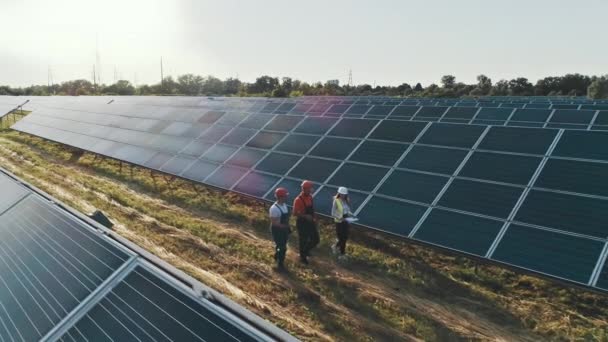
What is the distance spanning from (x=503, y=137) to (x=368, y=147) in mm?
3852

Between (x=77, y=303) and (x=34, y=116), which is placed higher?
(x=77, y=303)

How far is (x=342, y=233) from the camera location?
35.0 ft

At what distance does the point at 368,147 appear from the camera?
1293cm

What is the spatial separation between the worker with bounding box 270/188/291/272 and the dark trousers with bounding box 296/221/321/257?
20.8 inches

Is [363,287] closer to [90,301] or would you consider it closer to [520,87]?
[90,301]

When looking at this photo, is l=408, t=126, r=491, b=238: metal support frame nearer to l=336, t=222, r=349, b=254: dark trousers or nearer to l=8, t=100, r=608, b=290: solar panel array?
l=8, t=100, r=608, b=290: solar panel array

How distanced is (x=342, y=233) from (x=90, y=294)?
7.21m

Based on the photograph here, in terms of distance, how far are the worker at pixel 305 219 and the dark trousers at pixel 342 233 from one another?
61 centimetres

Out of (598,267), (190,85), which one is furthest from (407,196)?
(190,85)

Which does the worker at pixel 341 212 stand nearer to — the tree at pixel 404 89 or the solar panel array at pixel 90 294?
the solar panel array at pixel 90 294

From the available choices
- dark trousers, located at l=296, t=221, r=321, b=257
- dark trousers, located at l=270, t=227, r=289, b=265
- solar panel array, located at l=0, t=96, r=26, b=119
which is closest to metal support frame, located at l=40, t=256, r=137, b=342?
dark trousers, located at l=270, t=227, r=289, b=265

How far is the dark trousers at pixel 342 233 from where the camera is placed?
10.5 m

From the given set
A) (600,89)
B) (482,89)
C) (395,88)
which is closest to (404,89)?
(395,88)

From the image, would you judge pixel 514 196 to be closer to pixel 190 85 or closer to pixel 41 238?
pixel 41 238
